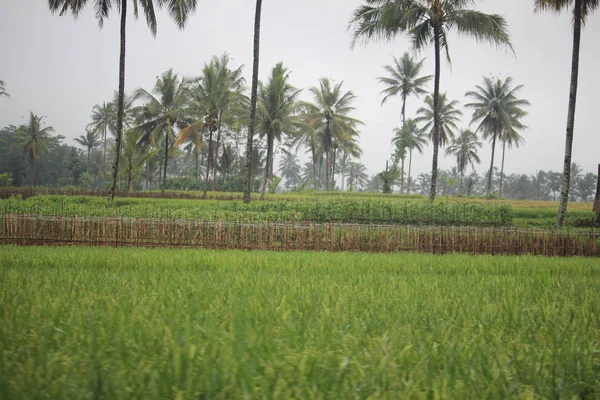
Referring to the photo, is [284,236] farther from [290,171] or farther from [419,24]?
[290,171]

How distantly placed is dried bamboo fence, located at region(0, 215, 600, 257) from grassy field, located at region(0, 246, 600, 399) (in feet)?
21.2

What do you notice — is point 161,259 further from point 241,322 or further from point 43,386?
point 43,386

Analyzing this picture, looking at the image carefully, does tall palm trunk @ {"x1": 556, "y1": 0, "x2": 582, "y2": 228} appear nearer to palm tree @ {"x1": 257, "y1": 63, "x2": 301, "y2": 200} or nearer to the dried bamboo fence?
the dried bamboo fence

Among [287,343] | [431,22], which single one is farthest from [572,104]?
[287,343]

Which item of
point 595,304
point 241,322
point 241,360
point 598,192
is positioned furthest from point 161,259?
point 598,192

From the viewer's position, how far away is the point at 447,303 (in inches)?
130

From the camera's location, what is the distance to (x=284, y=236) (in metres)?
10.6

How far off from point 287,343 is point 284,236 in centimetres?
855

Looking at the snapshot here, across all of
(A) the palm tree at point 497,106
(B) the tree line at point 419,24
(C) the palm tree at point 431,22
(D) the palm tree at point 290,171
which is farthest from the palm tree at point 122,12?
(D) the palm tree at point 290,171

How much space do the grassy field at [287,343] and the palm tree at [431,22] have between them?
14.1 metres

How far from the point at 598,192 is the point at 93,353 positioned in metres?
20.5

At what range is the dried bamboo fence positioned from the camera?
33.0 feet

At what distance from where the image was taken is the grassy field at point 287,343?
4.97ft

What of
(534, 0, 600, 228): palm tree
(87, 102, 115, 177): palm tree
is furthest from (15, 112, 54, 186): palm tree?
(534, 0, 600, 228): palm tree
